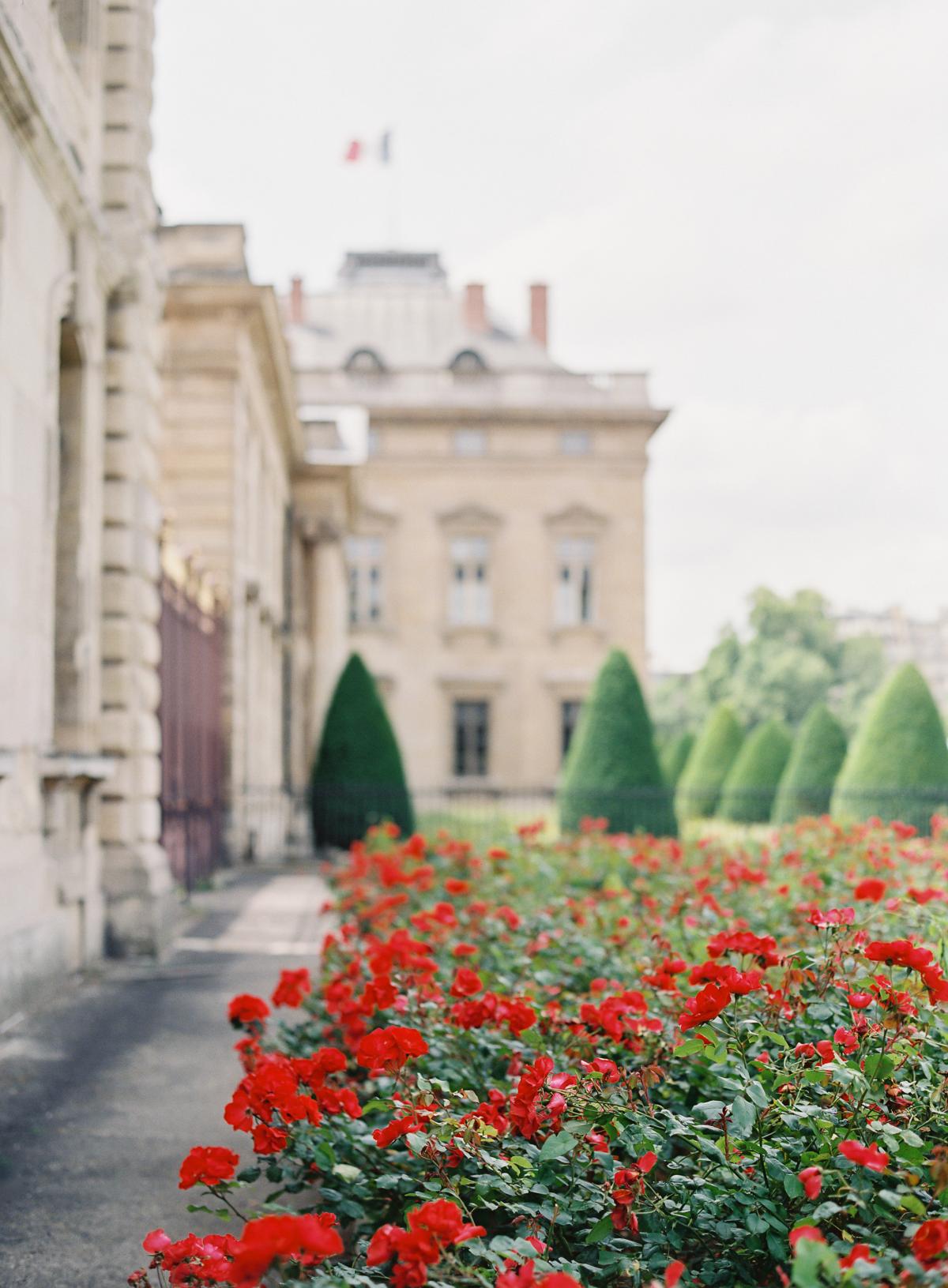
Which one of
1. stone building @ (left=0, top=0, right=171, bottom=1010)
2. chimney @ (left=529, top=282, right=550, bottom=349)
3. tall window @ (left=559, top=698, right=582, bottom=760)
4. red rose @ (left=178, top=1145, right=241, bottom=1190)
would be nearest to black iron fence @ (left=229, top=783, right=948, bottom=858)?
stone building @ (left=0, top=0, right=171, bottom=1010)

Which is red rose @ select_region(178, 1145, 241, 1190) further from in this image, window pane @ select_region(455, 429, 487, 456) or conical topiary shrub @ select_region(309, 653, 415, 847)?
window pane @ select_region(455, 429, 487, 456)

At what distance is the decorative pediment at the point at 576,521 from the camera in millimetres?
32344

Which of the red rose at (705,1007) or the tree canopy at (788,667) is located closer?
the red rose at (705,1007)

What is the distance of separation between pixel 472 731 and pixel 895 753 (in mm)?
17887

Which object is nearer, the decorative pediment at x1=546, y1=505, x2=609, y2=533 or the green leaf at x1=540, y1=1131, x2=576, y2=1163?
the green leaf at x1=540, y1=1131, x2=576, y2=1163

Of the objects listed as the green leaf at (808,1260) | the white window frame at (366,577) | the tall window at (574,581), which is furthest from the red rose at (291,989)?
the tall window at (574,581)

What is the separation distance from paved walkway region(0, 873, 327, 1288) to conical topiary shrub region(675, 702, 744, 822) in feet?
59.2

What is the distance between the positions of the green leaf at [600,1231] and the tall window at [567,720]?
29.8 m

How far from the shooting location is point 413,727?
106 feet

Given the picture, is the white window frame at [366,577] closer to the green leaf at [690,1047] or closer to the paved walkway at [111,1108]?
the paved walkway at [111,1108]

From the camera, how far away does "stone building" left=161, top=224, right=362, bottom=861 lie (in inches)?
530

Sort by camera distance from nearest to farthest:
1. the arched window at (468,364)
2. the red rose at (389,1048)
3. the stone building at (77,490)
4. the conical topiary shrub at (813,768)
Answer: the red rose at (389,1048), the stone building at (77,490), the conical topiary shrub at (813,768), the arched window at (468,364)

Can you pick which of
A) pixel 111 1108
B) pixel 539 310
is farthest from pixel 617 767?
pixel 539 310

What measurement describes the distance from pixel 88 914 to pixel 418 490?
2632cm
